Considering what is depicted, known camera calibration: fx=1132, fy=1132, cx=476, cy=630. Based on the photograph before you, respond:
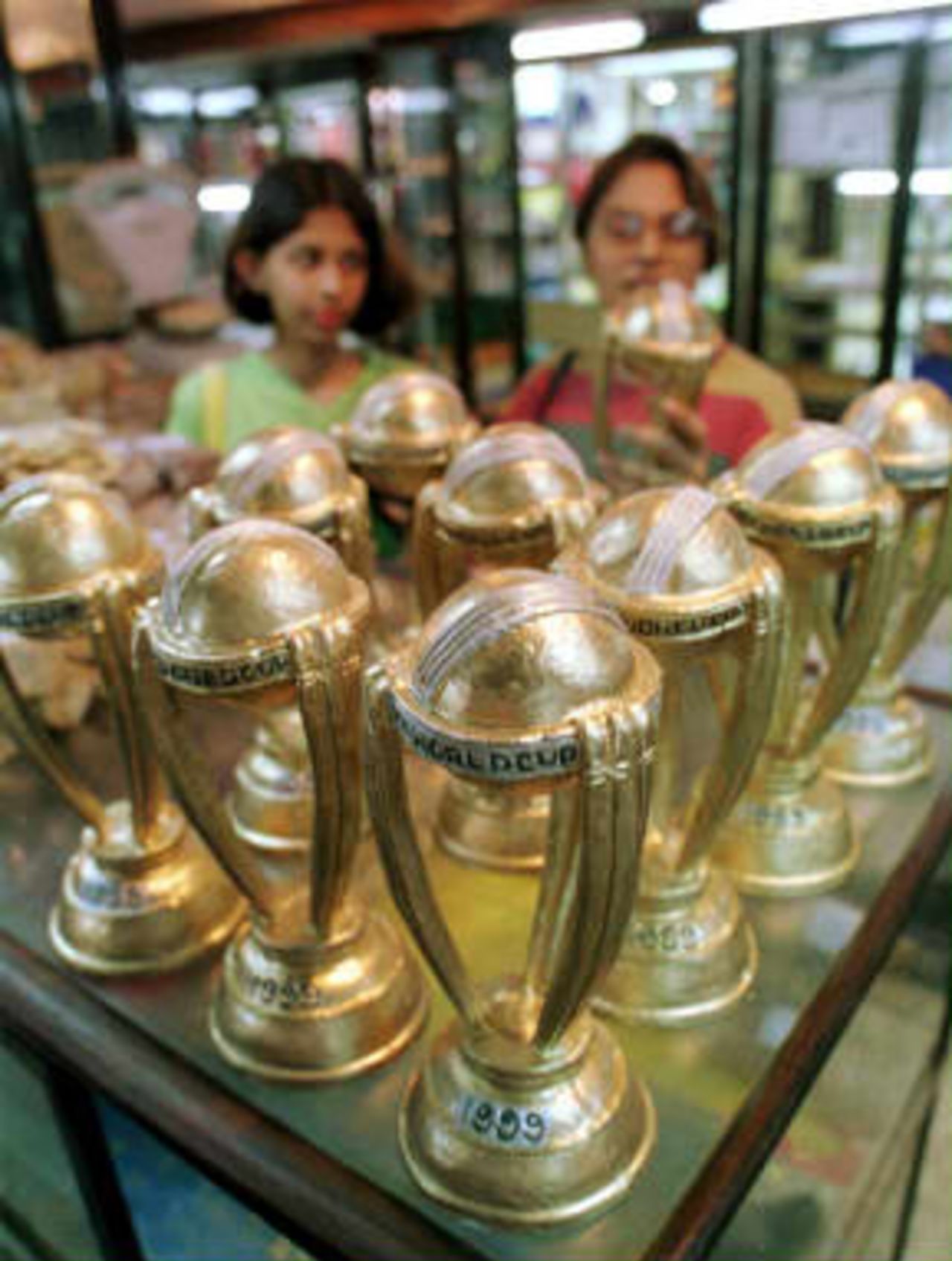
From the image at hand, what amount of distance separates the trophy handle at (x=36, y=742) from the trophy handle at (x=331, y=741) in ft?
0.72

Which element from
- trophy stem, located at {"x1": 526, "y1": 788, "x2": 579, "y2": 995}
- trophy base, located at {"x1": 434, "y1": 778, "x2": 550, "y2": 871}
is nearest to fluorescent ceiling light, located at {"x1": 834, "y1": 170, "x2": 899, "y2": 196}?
trophy base, located at {"x1": 434, "y1": 778, "x2": 550, "y2": 871}

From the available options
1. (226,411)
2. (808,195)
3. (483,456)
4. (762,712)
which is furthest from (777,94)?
(762,712)

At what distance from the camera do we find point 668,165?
135 cm

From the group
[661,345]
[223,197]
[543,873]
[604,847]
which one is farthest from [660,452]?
[223,197]

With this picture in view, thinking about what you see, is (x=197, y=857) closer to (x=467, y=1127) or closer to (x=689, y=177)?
(x=467, y=1127)

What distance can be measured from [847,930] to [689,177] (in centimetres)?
96

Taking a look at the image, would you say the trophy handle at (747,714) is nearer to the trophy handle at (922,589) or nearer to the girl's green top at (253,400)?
the trophy handle at (922,589)

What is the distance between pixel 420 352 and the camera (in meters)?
3.35

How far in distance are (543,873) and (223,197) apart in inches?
111

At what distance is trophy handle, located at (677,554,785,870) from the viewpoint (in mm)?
591

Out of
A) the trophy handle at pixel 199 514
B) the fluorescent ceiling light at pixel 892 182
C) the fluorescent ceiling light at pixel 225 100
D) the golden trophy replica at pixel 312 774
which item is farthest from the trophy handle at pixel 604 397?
the fluorescent ceiling light at pixel 225 100

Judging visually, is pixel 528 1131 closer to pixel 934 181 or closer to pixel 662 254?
pixel 662 254

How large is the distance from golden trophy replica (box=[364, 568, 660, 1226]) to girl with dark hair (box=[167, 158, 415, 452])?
96 cm

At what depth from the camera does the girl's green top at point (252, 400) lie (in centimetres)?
151
